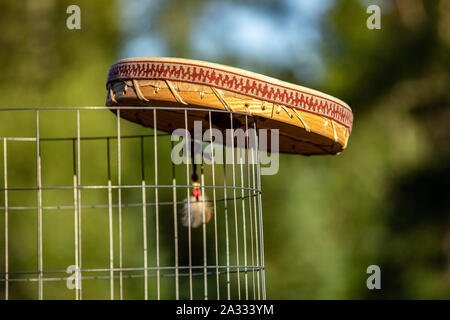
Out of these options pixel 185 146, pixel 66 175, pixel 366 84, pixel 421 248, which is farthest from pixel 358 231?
pixel 185 146

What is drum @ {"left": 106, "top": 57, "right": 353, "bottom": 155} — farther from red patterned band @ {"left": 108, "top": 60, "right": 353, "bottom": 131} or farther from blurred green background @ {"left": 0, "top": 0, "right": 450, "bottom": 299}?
blurred green background @ {"left": 0, "top": 0, "right": 450, "bottom": 299}

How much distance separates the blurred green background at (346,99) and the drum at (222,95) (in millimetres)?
6869

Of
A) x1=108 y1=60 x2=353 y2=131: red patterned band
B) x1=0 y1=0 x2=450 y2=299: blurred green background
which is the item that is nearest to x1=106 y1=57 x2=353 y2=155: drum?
x1=108 y1=60 x2=353 y2=131: red patterned band

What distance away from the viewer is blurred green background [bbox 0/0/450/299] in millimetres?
10820

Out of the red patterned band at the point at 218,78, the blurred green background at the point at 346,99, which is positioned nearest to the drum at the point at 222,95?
the red patterned band at the point at 218,78

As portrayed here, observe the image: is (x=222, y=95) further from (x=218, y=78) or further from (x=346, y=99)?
(x=346, y=99)

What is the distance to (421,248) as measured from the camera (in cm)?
1216

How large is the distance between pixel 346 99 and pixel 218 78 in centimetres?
Answer: 969

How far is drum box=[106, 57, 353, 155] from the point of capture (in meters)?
3.30

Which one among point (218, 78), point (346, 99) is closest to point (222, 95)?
point (218, 78)

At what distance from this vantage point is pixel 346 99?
12.8 meters

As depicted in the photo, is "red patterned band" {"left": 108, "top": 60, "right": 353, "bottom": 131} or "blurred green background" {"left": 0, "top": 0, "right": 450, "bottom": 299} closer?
"red patterned band" {"left": 108, "top": 60, "right": 353, "bottom": 131}

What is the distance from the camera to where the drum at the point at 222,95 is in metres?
3.30

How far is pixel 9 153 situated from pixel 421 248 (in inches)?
265
